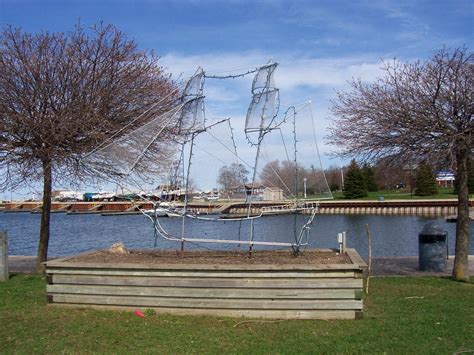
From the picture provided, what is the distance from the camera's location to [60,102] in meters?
12.2

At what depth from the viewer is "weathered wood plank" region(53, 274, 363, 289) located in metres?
8.09

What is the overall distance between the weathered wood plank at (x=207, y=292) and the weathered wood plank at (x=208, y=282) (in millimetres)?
64

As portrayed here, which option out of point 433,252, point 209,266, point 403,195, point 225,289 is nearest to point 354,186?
point 403,195

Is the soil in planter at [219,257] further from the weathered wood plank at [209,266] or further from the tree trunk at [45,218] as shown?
the tree trunk at [45,218]

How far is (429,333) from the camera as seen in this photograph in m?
7.27

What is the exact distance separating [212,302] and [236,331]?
1.00 metres

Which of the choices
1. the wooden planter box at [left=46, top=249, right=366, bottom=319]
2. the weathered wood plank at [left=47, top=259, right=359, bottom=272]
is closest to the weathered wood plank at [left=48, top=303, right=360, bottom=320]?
the wooden planter box at [left=46, top=249, right=366, bottom=319]

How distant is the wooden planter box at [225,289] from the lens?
8094 mm

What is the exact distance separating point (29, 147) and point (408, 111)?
8.18m

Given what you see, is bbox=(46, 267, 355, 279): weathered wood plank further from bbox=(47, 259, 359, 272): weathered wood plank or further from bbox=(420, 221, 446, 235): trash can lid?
bbox=(420, 221, 446, 235): trash can lid

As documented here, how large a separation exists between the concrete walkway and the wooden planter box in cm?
453

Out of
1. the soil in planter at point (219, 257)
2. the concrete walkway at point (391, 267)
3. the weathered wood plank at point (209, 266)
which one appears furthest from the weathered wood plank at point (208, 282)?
the concrete walkway at point (391, 267)

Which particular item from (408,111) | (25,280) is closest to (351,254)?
(408,111)

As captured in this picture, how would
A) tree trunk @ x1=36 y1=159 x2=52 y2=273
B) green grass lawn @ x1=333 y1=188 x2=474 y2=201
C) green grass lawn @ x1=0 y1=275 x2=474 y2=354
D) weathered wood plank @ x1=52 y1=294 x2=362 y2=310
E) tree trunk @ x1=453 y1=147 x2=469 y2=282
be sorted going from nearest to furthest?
green grass lawn @ x1=0 y1=275 x2=474 y2=354 → weathered wood plank @ x1=52 y1=294 x2=362 y2=310 → tree trunk @ x1=453 y1=147 x2=469 y2=282 → tree trunk @ x1=36 y1=159 x2=52 y2=273 → green grass lawn @ x1=333 y1=188 x2=474 y2=201
